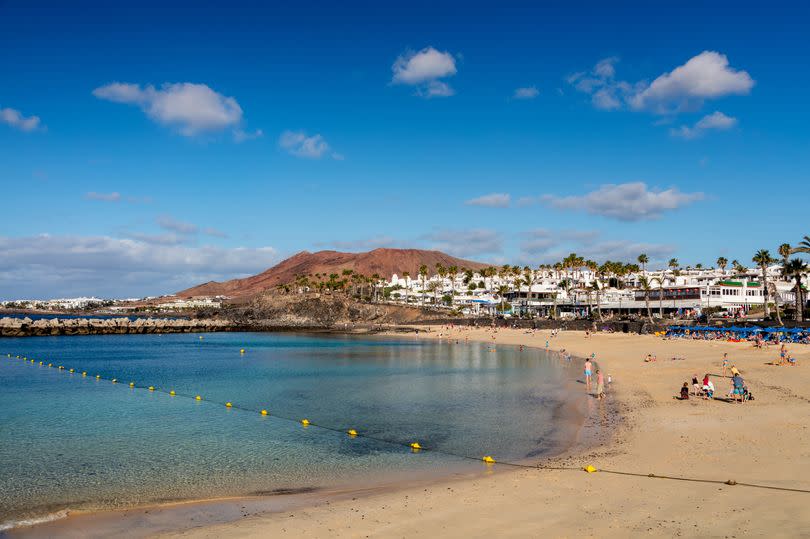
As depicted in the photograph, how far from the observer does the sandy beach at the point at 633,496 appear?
1091 cm

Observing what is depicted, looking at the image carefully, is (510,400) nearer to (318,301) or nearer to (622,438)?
(622,438)

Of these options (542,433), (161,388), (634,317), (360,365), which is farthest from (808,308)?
(161,388)

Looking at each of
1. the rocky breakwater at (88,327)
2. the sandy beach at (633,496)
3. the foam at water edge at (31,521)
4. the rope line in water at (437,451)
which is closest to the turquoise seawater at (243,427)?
the foam at water edge at (31,521)

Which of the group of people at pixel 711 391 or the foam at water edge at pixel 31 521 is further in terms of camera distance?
the group of people at pixel 711 391

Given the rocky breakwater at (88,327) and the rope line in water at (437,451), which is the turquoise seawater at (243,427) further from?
the rocky breakwater at (88,327)

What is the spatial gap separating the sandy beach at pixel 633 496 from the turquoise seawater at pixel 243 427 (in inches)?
105

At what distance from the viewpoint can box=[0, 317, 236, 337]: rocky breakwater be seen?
347 feet

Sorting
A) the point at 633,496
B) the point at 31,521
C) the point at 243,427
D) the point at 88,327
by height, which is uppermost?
the point at 88,327

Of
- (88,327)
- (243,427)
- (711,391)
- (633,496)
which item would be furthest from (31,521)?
(88,327)

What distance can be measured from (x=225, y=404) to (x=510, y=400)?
50.4ft

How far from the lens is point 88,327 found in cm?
11531

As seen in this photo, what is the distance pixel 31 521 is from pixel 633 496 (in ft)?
44.6

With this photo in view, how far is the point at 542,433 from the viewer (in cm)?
2147

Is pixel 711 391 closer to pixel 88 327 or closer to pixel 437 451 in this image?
pixel 437 451
